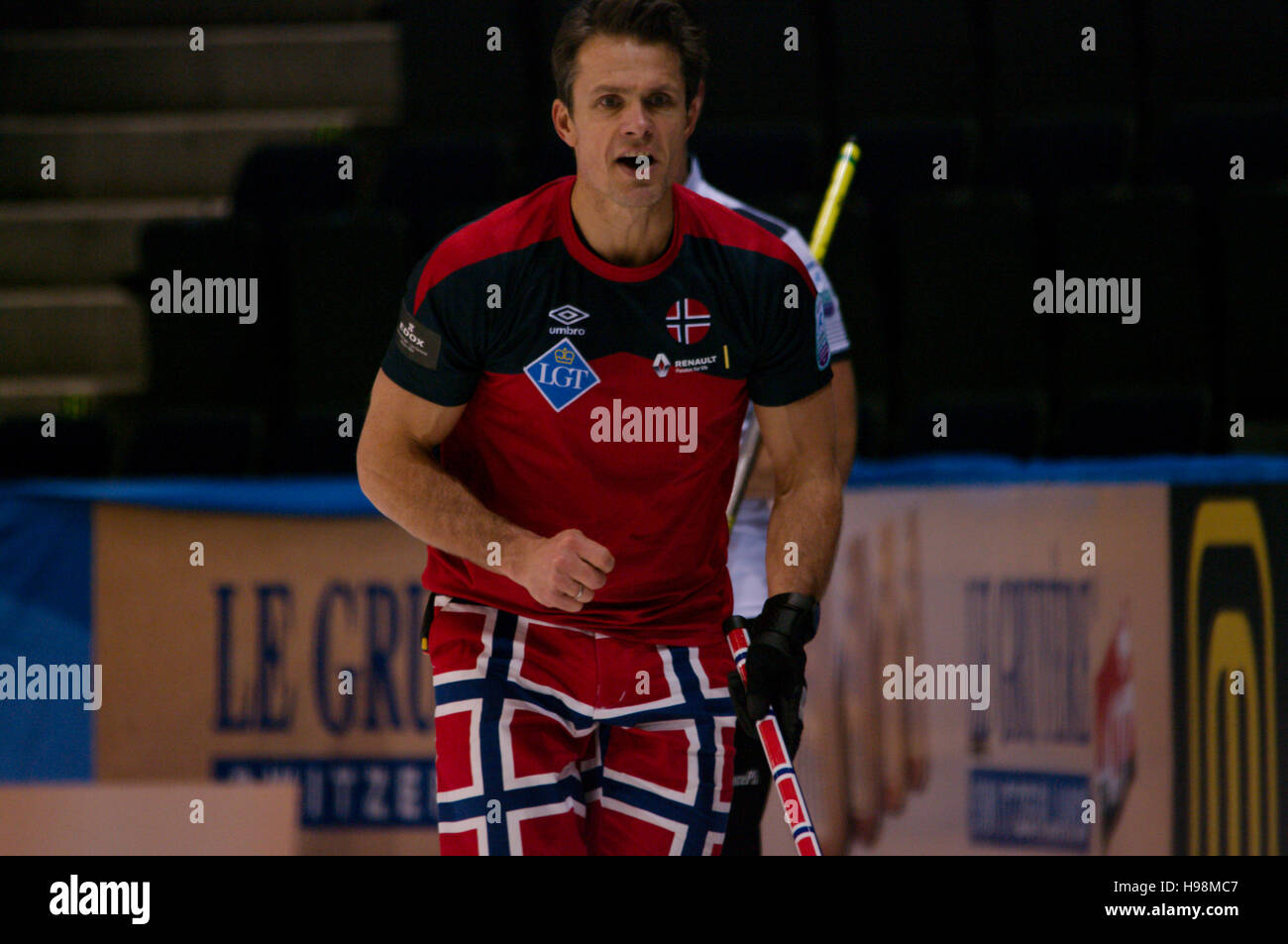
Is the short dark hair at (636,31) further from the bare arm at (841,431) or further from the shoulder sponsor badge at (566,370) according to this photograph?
the bare arm at (841,431)

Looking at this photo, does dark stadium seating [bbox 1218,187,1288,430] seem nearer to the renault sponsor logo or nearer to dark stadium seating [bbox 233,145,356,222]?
dark stadium seating [bbox 233,145,356,222]

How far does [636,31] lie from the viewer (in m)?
2.98

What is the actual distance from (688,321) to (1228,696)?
8.70ft

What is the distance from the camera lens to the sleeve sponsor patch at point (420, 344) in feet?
9.71

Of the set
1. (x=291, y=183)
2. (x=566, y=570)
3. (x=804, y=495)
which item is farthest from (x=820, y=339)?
(x=291, y=183)

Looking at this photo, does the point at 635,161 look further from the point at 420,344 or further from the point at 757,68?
the point at 757,68

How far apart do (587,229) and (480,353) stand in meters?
0.30

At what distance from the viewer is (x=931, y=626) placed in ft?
16.3

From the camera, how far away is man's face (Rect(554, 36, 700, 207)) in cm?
296

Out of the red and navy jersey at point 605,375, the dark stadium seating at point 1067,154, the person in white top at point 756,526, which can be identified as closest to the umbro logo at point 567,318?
the red and navy jersey at point 605,375

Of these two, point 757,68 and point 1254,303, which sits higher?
point 757,68

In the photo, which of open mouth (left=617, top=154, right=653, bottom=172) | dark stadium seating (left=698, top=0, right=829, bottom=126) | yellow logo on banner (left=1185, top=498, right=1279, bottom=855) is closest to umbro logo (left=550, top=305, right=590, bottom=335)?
open mouth (left=617, top=154, right=653, bottom=172)

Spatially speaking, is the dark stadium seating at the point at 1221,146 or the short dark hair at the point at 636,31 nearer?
the short dark hair at the point at 636,31

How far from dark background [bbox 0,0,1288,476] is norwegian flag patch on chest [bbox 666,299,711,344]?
3258 mm
